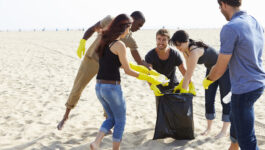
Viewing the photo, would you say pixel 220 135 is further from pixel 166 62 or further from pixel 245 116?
pixel 245 116

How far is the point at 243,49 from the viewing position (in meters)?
2.04

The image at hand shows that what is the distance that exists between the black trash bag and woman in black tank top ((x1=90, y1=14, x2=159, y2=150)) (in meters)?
0.64

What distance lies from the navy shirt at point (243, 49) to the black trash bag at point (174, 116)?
3.62ft

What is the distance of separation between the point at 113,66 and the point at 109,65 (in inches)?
1.6

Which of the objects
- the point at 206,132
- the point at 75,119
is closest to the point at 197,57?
the point at 206,132

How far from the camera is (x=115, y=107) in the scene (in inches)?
106

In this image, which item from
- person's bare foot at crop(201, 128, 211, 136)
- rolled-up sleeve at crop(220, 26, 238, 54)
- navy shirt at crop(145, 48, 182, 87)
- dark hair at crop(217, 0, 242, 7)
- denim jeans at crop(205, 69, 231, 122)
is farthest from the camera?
person's bare foot at crop(201, 128, 211, 136)

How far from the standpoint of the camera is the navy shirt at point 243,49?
200 cm

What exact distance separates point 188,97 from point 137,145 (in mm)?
819

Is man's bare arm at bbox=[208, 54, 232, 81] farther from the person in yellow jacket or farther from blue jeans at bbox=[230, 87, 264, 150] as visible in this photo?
the person in yellow jacket

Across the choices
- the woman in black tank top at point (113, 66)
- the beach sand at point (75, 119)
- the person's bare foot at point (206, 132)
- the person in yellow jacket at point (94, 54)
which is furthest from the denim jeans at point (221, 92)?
the woman in black tank top at point (113, 66)

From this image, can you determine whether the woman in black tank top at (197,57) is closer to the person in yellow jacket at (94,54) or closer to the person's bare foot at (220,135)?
the person's bare foot at (220,135)

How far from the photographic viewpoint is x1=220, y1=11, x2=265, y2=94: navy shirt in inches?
78.6

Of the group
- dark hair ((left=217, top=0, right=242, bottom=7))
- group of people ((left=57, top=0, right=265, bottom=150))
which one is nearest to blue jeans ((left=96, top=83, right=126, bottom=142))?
group of people ((left=57, top=0, right=265, bottom=150))
